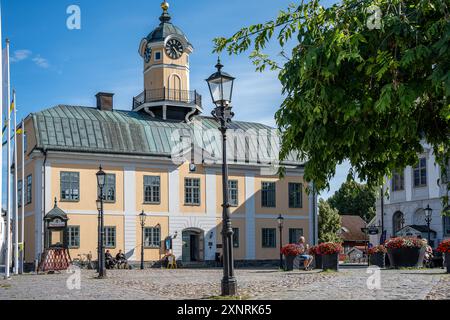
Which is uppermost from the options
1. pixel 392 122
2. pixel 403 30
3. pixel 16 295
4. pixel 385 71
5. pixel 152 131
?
pixel 152 131

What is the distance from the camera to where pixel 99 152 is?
38.1 meters

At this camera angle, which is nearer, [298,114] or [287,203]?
[298,114]

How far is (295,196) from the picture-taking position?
4447cm

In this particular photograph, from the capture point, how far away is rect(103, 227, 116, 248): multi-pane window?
3784 centimetres

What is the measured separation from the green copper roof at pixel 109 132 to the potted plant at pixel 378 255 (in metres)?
16.1

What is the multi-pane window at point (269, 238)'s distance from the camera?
42906 mm

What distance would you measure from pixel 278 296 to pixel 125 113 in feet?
Answer: 102

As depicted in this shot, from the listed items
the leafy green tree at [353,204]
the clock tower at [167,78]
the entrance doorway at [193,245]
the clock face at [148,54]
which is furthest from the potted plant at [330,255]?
the leafy green tree at [353,204]

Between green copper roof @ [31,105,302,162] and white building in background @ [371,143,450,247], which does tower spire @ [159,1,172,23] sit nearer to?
green copper roof @ [31,105,302,162]

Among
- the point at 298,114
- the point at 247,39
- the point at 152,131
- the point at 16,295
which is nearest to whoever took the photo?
the point at 298,114

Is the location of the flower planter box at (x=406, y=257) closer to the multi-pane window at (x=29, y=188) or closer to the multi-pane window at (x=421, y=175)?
the multi-pane window at (x=421, y=175)

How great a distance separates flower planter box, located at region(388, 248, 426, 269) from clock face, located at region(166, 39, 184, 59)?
24.1 meters
